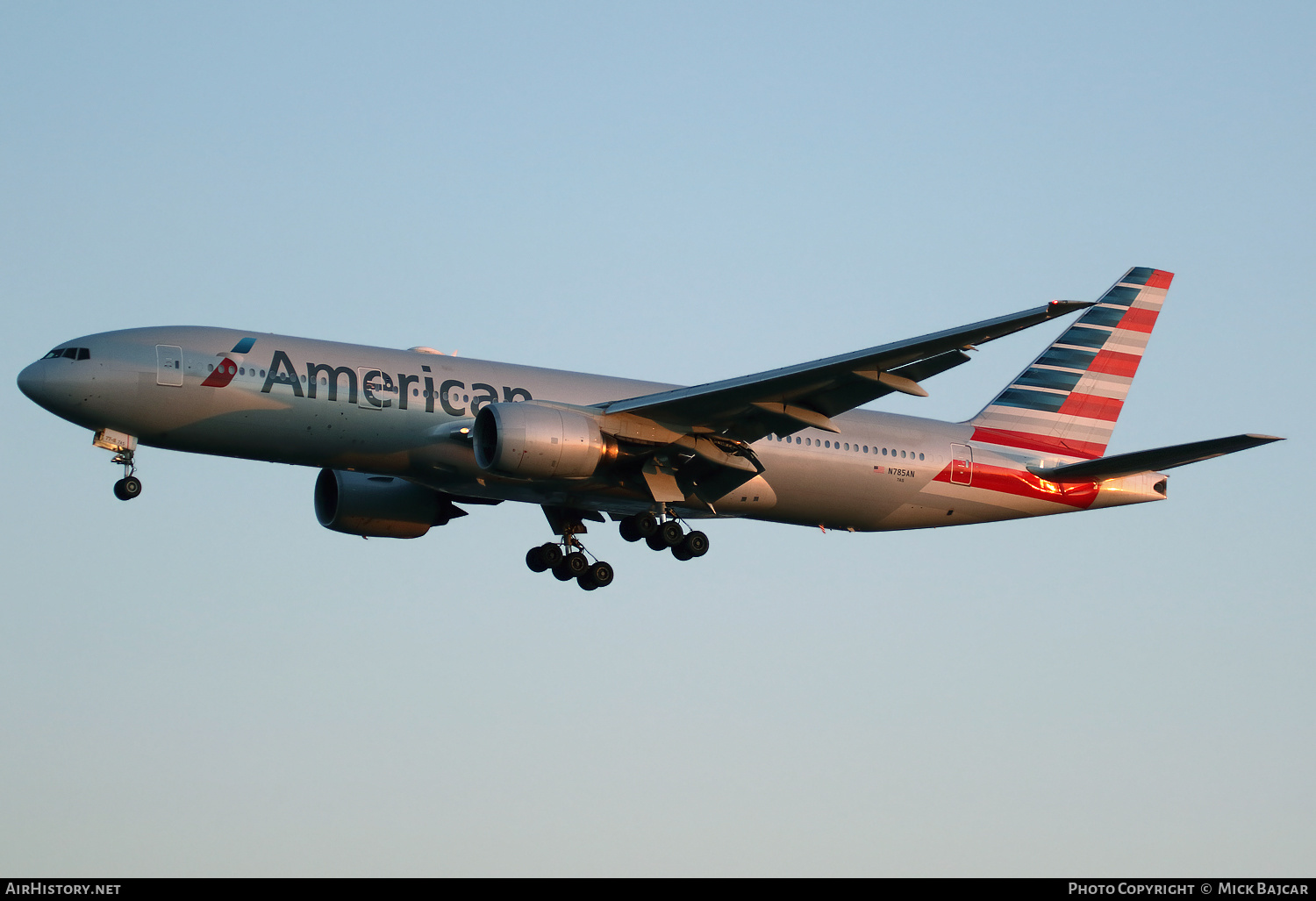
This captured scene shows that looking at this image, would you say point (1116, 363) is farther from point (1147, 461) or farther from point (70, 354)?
point (70, 354)

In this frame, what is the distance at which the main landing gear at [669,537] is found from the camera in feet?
112

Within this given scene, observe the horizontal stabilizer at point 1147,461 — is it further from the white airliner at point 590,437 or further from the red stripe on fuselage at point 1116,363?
the red stripe on fuselage at point 1116,363

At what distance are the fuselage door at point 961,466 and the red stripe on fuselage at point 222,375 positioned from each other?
16.9 meters

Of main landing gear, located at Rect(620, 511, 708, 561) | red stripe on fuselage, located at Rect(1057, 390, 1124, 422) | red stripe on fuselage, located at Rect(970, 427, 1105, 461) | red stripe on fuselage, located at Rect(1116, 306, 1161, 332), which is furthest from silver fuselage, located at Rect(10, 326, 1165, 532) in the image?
red stripe on fuselage, located at Rect(1116, 306, 1161, 332)

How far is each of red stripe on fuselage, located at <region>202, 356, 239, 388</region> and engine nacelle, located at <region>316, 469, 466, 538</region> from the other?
6784mm

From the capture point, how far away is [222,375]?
3077cm

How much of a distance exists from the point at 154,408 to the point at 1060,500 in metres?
21.5

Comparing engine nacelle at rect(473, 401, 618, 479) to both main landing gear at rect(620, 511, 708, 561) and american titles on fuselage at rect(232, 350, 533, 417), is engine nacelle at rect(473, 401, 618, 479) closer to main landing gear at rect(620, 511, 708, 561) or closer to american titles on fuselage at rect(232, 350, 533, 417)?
american titles on fuselage at rect(232, 350, 533, 417)

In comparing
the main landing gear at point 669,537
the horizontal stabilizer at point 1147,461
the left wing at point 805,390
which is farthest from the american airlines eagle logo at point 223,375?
the horizontal stabilizer at point 1147,461

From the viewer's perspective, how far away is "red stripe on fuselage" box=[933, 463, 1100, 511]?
1467 inches

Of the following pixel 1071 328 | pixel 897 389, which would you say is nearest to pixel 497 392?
pixel 897 389

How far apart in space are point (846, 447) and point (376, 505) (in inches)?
453
